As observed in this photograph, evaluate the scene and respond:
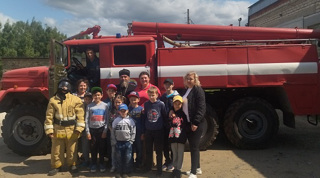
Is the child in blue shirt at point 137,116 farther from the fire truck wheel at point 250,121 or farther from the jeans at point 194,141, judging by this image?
the fire truck wheel at point 250,121

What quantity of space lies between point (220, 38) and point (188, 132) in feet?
10.1

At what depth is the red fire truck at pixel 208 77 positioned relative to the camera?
18.5 ft

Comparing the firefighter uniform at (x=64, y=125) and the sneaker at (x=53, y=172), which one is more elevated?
the firefighter uniform at (x=64, y=125)

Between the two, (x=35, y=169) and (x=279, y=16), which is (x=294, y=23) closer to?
(x=279, y=16)

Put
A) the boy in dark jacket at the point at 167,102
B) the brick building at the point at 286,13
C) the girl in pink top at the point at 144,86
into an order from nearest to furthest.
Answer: the boy in dark jacket at the point at 167,102
the girl in pink top at the point at 144,86
the brick building at the point at 286,13

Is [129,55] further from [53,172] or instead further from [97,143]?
[53,172]

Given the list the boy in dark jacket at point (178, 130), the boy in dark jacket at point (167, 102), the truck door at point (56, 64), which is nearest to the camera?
the boy in dark jacket at point (178, 130)

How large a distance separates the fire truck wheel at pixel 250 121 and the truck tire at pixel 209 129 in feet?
1.09

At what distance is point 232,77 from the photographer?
18.7 feet

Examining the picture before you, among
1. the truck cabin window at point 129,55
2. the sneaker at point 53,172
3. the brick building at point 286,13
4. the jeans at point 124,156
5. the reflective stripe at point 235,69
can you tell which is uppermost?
the brick building at point 286,13

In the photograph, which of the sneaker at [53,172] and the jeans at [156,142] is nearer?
the jeans at [156,142]

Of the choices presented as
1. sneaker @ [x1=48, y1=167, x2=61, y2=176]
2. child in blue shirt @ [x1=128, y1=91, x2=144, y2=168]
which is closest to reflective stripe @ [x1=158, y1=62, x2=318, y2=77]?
child in blue shirt @ [x1=128, y1=91, x2=144, y2=168]

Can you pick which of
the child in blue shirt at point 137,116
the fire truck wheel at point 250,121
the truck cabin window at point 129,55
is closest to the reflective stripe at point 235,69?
the truck cabin window at point 129,55

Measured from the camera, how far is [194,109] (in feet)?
14.1
